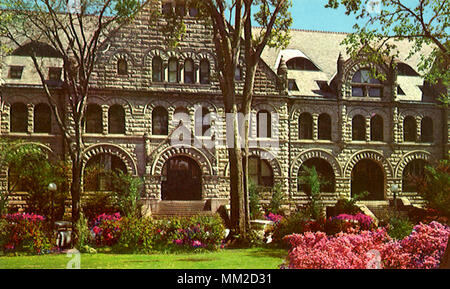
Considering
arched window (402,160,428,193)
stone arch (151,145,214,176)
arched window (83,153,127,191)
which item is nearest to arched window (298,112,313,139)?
stone arch (151,145,214,176)

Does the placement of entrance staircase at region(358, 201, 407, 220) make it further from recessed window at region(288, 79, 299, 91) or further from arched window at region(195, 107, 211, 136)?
arched window at region(195, 107, 211, 136)

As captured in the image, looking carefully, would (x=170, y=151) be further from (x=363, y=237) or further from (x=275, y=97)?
(x=363, y=237)

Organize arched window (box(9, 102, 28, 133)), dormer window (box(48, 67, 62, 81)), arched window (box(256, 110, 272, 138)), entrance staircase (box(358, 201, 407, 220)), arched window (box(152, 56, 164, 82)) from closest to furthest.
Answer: entrance staircase (box(358, 201, 407, 220)) < arched window (box(9, 102, 28, 133)) < dormer window (box(48, 67, 62, 81)) < arched window (box(256, 110, 272, 138)) < arched window (box(152, 56, 164, 82))

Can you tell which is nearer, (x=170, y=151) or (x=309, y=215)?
(x=309, y=215)

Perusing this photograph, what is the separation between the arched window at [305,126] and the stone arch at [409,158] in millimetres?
8169

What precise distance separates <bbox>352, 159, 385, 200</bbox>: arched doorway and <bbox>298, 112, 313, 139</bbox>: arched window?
182 inches

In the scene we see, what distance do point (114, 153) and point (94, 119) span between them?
2224 millimetres

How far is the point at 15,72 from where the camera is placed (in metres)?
24.1

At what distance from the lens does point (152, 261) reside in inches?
481

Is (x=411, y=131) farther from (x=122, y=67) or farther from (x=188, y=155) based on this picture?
(x=122, y=67)

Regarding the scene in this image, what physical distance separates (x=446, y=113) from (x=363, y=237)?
38.4ft

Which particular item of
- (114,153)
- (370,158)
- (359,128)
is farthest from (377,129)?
(114,153)

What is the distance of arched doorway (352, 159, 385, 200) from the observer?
62.6ft

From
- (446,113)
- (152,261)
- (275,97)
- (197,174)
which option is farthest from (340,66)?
(152,261)
